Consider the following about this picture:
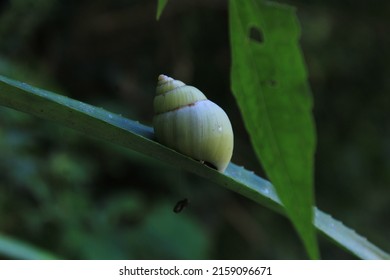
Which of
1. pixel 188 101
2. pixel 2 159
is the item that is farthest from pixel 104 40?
pixel 188 101

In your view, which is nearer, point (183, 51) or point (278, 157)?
point (278, 157)

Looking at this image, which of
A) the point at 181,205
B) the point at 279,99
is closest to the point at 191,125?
the point at 181,205

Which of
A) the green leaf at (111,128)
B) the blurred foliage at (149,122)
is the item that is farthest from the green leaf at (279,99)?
the blurred foliage at (149,122)

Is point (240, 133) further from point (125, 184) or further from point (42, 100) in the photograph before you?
point (42, 100)

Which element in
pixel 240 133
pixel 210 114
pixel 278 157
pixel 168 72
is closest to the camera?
pixel 278 157

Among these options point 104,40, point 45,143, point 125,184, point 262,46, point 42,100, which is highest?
point 262,46
